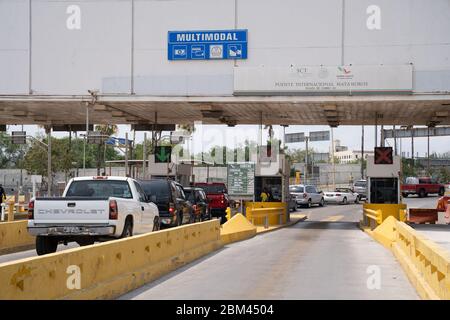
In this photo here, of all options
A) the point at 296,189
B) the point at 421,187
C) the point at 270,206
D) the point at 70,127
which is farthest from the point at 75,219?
the point at 421,187

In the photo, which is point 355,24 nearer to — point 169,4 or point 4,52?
point 169,4

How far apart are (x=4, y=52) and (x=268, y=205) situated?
12826mm

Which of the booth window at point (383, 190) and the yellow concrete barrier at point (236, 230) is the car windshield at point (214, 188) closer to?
the booth window at point (383, 190)

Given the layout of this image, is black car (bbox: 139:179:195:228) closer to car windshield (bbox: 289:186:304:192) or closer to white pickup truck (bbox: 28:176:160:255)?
white pickup truck (bbox: 28:176:160:255)

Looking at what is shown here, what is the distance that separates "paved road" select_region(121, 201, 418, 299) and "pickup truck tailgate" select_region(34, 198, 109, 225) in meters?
1.97

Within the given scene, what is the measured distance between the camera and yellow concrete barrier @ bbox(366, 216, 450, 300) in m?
8.28

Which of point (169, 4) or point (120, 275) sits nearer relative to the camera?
point (120, 275)

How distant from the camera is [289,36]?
26703 mm

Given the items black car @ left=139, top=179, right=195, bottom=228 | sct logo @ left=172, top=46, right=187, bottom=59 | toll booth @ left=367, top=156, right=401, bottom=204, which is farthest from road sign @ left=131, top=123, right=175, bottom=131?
black car @ left=139, top=179, right=195, bottom=228

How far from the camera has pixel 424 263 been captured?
34.1 feet

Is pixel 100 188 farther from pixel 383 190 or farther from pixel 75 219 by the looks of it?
pixel 383 190

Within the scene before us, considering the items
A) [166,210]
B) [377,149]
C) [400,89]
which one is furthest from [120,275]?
[377,149]

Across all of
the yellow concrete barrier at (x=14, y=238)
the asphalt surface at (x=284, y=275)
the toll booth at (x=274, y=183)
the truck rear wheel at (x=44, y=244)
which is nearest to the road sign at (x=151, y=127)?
the toll booth at (x=274, y=183)

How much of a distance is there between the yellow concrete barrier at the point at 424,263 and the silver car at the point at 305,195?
36985 mm
